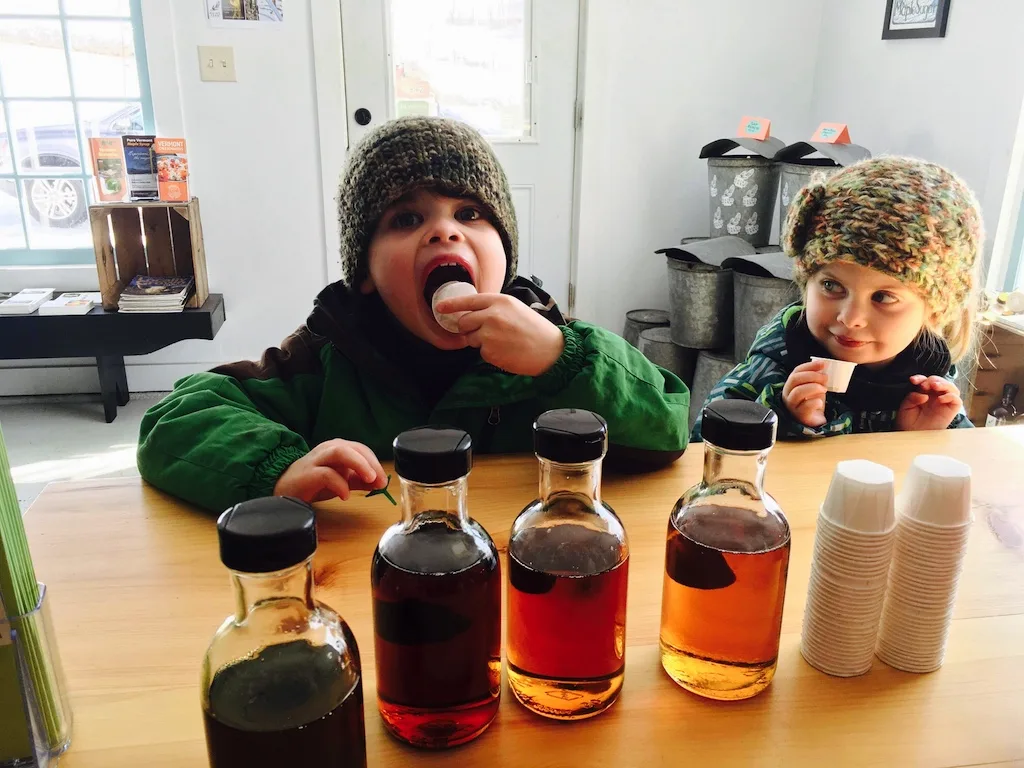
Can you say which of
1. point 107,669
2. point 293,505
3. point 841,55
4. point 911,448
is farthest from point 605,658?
point 841,55

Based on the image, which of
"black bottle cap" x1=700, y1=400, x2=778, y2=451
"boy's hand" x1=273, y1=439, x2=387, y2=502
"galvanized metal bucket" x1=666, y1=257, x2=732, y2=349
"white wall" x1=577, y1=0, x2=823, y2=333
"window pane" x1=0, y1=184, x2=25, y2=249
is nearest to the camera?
"black bottle cap" x1=700, y1=400, x2=778, y2=451

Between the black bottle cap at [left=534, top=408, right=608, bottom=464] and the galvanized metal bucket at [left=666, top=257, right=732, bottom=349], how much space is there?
7.39ft

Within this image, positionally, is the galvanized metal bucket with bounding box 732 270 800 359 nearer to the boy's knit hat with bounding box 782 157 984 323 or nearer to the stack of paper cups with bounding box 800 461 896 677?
the boy's knit hat with bounding box 782 157 984 323

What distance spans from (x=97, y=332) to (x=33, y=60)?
3.47 ft

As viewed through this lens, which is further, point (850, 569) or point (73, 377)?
point (73, 377)

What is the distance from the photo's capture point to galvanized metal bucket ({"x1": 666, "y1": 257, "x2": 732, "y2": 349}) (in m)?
2.63

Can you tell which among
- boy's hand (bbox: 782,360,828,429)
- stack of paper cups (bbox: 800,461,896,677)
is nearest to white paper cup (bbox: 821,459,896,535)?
stack of paper cups (bbox: 800,461,896,677)

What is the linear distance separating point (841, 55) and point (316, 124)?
2072 millimetres

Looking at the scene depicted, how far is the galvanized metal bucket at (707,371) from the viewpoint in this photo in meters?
2.63

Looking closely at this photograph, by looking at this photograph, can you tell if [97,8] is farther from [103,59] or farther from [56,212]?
[56,212]

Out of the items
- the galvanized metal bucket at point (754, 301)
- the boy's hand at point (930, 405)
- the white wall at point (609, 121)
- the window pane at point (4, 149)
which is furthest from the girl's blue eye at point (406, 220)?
the window pane at point (4, 149)

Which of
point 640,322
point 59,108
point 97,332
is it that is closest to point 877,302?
point 640,322

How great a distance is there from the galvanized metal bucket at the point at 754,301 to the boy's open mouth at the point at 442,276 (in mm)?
1586

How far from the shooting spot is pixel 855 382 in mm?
1323
